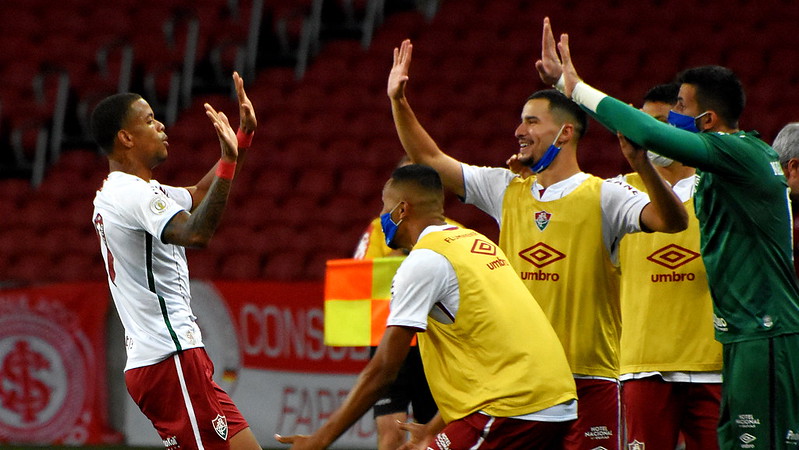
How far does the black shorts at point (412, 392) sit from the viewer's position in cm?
680

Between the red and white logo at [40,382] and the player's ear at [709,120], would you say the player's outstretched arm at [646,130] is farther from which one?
the red and white logo at [40,382]

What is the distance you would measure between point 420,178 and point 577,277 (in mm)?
974

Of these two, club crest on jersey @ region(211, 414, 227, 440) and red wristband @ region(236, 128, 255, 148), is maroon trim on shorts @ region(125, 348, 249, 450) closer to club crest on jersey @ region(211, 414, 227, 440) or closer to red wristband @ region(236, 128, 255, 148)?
club crest on jersey @ region(211, 414, 227, 440)

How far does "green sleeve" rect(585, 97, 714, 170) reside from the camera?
3.99 metres

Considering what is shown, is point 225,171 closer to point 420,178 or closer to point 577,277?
point 420,178

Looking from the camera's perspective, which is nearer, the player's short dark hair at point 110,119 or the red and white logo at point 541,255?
the red and white logo at point 541,255

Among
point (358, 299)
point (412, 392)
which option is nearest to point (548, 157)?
point (412, 392)

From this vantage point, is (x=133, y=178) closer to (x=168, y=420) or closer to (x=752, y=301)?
(x=168, y=420)

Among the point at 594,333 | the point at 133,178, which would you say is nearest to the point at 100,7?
the point at 133,178

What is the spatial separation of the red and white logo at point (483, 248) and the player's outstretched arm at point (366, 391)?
442 millimetres

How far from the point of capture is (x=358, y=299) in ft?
23.5

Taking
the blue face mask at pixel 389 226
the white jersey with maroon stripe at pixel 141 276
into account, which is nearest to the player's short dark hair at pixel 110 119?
the white jersey with maroon stripe at pixel 141 276

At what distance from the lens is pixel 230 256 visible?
11.2m

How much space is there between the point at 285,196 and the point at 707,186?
8136 mm
